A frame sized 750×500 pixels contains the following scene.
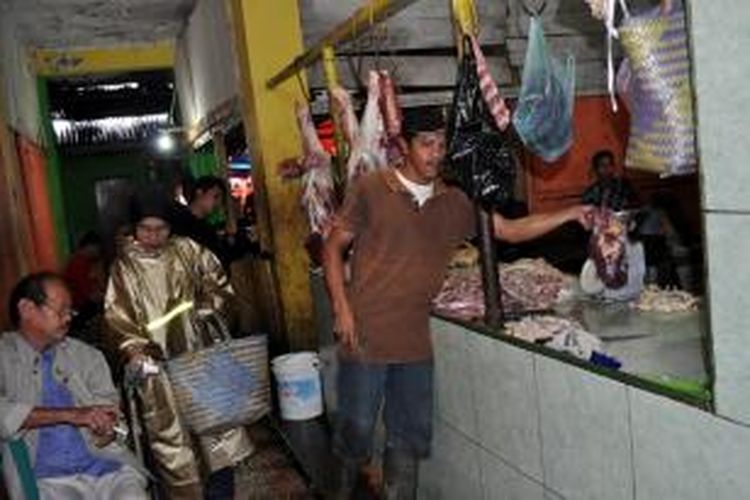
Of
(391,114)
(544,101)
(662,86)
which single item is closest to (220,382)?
(391,114)

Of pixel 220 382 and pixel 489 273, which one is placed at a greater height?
pixel 489 273

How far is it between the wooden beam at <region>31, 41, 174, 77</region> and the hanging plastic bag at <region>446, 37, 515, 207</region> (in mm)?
10828

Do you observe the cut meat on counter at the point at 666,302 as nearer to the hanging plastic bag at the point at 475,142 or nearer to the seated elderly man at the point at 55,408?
the hanging plastic bag at the point at 475,142

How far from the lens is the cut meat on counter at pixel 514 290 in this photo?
12.9 ft

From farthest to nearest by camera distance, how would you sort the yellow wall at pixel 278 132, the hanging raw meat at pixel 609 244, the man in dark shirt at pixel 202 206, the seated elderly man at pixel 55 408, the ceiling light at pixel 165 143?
the ceiling light at pixel 165 143 → the yellow wall at pixel 278 132 → the man in dark shirt at pixel 202 206 → the seated elderly man at pixel 55 408 → the hanging raw meat at pixel 609 244

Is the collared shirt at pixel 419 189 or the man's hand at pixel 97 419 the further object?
the collared shirt at pixel 419 189

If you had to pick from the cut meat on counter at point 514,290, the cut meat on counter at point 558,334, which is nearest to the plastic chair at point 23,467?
the cut meat on counter at point 514,290

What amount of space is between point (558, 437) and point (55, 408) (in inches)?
83.1

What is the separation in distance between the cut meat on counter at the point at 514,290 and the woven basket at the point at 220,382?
124cm

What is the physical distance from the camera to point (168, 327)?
5027 mm

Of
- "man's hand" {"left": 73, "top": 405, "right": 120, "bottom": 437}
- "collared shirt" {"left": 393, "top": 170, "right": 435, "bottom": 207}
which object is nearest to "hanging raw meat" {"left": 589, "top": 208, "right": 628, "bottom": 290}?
"collared shirt" {"left": 393, "top": 170, "right": 435, "bottom": 207}

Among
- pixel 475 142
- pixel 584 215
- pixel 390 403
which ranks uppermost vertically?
pixel 475 142

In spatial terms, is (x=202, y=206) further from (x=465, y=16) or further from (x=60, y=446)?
(x=465, y=16)

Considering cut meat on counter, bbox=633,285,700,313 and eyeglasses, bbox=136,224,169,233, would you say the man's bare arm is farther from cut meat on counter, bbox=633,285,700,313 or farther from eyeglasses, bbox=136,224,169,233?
eyeglasses, bbox=136,224,169,233
